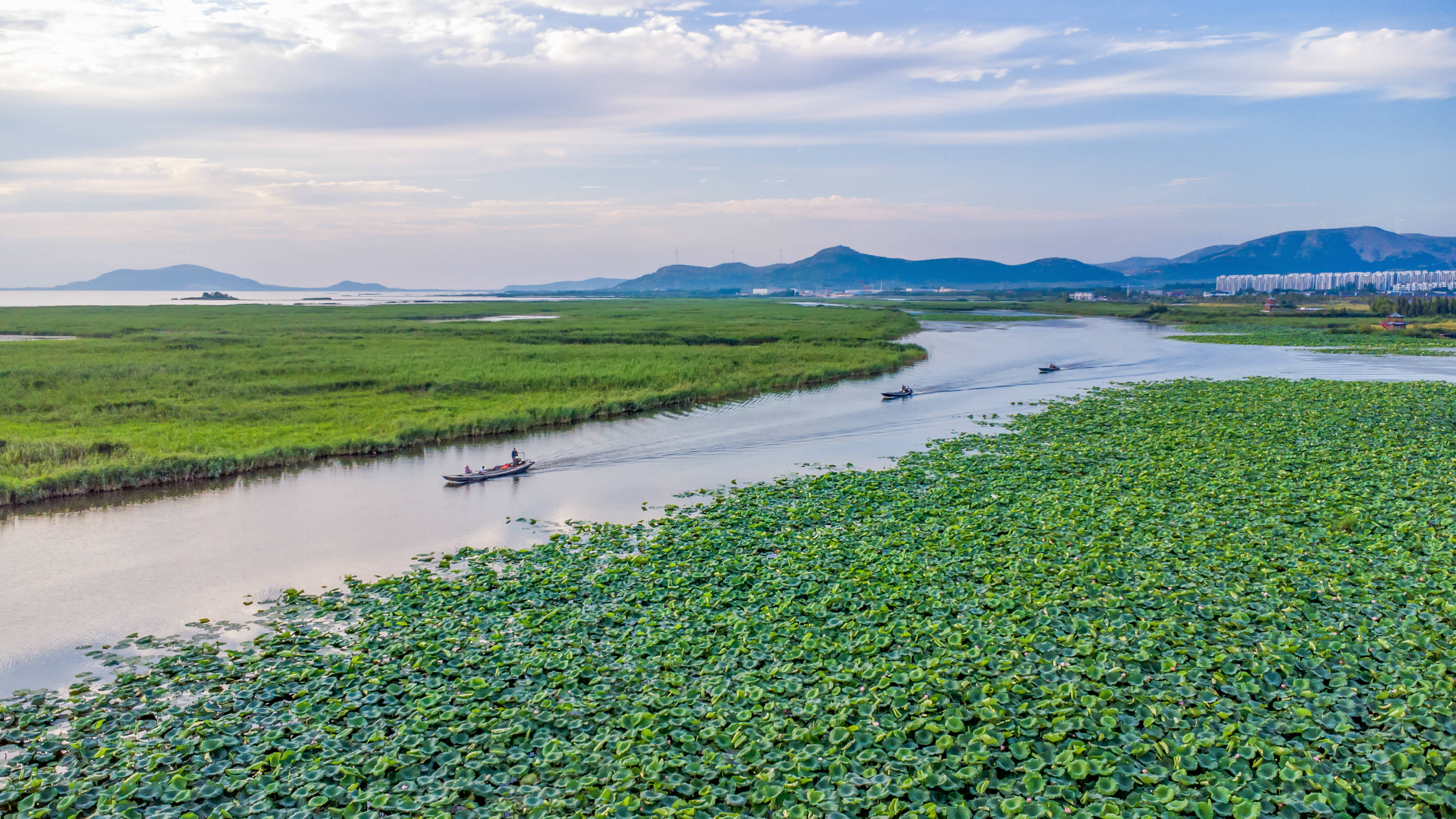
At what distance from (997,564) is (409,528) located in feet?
37.4

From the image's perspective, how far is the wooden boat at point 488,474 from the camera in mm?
19594

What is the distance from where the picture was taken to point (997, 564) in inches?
487

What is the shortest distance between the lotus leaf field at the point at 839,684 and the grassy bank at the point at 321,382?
36.6 ft

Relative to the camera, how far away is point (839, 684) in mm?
8977

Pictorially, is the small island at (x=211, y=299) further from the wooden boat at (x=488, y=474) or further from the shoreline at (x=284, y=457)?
the wooden boat at (x=488, y=474)

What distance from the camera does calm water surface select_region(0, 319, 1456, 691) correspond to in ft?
40.5

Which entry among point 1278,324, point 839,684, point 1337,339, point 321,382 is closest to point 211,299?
point 321,382

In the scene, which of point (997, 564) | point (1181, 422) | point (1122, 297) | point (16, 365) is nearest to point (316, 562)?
point (997, 564)

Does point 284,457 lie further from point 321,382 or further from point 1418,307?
point 1418,307

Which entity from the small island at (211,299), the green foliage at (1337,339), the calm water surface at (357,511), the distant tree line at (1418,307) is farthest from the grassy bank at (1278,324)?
the small island at (211,299)

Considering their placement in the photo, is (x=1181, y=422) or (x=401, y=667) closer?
(x=401, y=667)

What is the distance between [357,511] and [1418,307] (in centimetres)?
10475

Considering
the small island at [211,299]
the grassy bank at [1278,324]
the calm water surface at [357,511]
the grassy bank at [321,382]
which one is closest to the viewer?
the calm water surface at [357,511]

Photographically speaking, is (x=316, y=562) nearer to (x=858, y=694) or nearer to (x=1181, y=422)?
(x=858, y=694)
